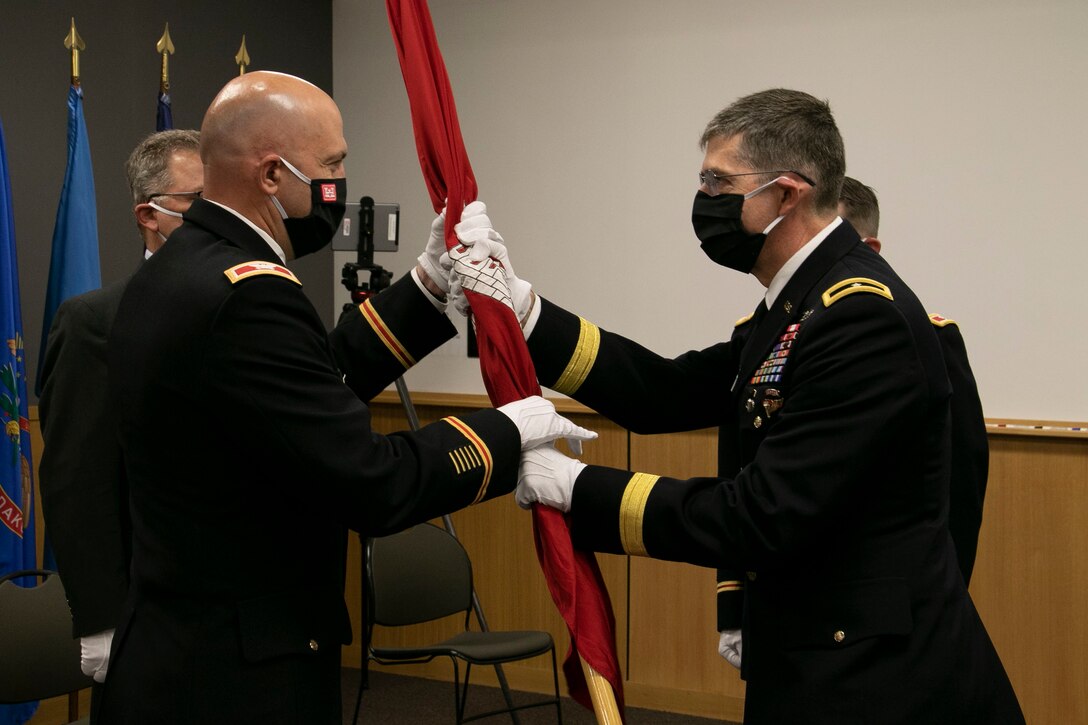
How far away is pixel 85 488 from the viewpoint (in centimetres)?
225

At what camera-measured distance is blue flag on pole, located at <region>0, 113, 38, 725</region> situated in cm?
333

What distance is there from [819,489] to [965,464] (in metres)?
0.97

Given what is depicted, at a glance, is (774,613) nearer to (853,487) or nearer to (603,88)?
(853,487)

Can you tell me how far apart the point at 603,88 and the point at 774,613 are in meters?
3.42

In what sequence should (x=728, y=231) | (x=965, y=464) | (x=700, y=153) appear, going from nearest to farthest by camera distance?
(x=728, y=231), (x=965, y=464), (x=700, y=153)

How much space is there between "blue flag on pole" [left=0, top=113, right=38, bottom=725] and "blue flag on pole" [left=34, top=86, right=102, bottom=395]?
0.49 feet

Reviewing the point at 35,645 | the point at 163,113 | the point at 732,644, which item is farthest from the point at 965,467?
the point at 163,113

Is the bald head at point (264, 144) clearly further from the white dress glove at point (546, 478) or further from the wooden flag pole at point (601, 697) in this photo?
the wooden flag pole at point (601, 697)

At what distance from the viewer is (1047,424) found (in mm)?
4023

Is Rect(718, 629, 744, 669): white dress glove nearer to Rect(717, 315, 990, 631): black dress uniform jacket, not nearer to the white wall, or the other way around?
Rect(717, 315, 990, 631): black dress uniform jacket

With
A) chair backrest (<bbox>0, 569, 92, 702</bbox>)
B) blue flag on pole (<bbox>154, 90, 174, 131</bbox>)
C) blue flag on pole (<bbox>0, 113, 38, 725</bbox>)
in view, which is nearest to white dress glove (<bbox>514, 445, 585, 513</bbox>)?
chair backrest (<bbox>0, 569, 92, 702</bbox>)

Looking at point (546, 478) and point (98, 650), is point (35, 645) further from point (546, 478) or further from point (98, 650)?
point (546, 478)

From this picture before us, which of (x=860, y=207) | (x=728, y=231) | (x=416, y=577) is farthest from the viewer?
(x=416, y=577)

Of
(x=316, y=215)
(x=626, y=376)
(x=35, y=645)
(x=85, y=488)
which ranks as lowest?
(x=35, y=645)
